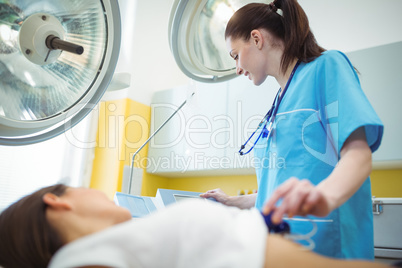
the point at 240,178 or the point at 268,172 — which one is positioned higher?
the point at 268,172

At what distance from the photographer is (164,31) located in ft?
13.4

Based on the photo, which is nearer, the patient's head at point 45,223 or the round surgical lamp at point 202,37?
the patient's head at point 45,223

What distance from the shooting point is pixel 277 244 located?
22.0 inches

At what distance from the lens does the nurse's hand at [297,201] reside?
0.56 meters

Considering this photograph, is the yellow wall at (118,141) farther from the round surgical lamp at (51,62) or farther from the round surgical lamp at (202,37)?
the round surgical lamp at (51,62)

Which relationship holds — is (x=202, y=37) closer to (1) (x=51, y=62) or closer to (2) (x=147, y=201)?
(1) (x=51, y=62)

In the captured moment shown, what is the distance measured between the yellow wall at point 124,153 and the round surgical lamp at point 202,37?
86.7 inches

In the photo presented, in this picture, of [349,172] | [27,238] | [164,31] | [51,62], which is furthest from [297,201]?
[164,31]

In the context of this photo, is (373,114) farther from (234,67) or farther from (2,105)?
(2,105)

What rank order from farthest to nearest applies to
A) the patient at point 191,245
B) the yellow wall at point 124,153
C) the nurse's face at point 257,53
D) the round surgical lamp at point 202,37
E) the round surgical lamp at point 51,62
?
the yellow wall at point 124,153, the nurse's face at point 257,53, the round surgical lamp at point 202,37, the round surgical lamp at point 51,62, the patient at point 191,245

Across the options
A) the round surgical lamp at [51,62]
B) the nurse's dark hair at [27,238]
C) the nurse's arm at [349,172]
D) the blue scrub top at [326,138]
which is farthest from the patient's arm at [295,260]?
the round surgical lamp at [51,62]

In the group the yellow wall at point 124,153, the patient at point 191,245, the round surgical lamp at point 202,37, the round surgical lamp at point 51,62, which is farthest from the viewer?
the yellow wall at point 124,153

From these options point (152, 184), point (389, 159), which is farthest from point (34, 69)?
point (152, 184)

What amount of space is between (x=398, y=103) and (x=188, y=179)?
216 cm
